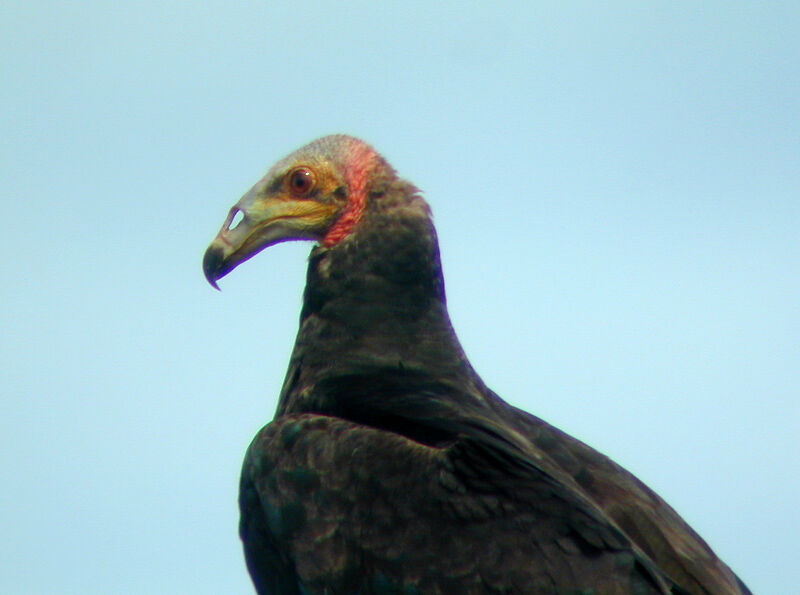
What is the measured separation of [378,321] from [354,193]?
834 mm

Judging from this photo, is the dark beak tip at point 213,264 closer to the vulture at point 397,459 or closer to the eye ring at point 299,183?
the vulture at point 397,459

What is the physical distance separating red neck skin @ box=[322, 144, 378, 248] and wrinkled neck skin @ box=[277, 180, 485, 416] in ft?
0.18

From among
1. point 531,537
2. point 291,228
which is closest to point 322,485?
point 531,537

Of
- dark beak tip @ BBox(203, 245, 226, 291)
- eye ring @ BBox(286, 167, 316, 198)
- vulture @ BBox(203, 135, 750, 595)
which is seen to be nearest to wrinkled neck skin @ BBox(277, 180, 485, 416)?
vulture @ BBox(203, 135, 750, 595)

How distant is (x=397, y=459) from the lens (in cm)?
897

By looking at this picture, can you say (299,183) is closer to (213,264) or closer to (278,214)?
(278,214)

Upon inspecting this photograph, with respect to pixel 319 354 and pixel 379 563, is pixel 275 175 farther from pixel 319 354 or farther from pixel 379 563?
pixel 379 563

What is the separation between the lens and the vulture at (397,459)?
873 centimetres

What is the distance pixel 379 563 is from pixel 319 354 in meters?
1.43

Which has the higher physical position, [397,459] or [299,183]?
[299,183]

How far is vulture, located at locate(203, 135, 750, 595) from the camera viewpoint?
8734 millimetres

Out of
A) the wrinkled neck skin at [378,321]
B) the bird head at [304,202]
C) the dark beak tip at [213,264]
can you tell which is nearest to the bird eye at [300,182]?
the bird head at [304,202]

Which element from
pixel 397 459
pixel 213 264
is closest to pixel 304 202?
pixel 213 264

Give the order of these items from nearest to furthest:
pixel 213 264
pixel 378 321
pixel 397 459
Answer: pixel 397 459 → pixel 378 321 → pixel 213 264
